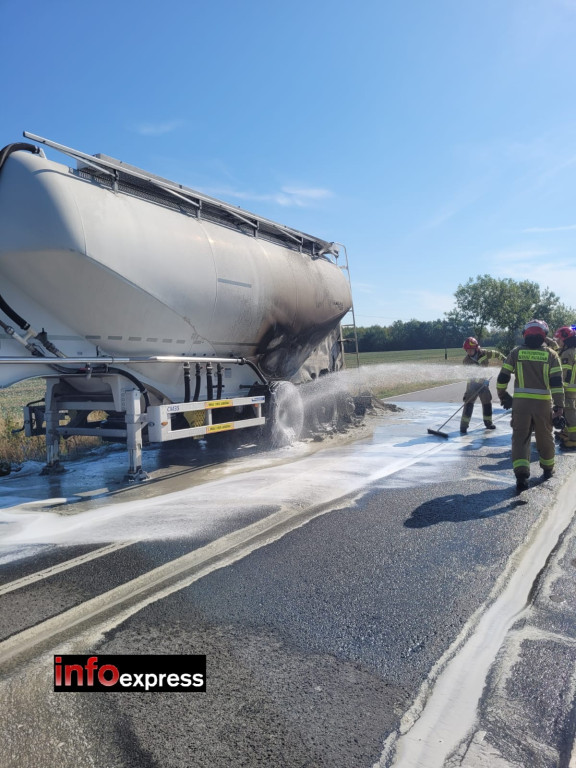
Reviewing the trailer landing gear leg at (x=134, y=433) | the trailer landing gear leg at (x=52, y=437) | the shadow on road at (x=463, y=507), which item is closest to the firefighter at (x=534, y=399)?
the shadow on road at (x=463, y=507)

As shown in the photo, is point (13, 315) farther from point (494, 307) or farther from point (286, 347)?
point (494, 307)

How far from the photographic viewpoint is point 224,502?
561cm

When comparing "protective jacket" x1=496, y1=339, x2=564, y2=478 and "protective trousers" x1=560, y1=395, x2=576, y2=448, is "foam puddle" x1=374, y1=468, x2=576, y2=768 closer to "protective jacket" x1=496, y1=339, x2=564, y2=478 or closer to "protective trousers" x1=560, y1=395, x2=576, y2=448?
"protective jacket" x1=496, y1=339, x2=564, y2=478

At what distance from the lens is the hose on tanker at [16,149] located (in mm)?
5656

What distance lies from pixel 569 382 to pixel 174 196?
6.30 meters

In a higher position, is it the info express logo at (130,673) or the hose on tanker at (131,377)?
the hose on tanker at (131,377)

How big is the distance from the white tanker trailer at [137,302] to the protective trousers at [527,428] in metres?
3.66

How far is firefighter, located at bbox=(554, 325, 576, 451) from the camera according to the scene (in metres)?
8.44

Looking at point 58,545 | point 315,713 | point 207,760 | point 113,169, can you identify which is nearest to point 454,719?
point 315,713

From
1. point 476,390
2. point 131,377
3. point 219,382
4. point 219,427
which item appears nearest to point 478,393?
point 476,390

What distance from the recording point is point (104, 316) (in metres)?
6.26

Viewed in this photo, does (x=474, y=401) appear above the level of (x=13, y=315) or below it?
below

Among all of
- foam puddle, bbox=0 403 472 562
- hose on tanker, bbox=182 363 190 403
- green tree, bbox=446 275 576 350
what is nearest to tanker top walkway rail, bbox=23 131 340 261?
hose on tanker, bbox=182 363 190 403

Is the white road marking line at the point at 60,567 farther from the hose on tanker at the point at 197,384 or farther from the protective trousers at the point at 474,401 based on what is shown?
the protective trousers at the point at 474,401
